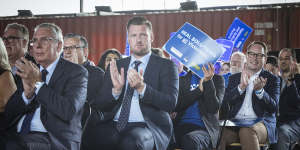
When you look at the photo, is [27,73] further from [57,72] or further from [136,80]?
[136,80]

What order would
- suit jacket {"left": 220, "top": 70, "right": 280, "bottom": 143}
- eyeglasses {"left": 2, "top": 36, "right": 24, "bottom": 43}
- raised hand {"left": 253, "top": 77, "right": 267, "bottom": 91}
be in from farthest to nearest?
suit jacket {"left": 220, "top": 70, "right": 280, "bottom": 143}
raised hand {"left": 253, "top": 77, "right": 267, "bottom": 91}
eyeglasses {"left": 2, "top": 36, "right": 24, "bottom": 43}

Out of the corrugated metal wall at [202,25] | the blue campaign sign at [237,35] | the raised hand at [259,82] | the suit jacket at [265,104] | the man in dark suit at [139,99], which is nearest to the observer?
the man in dark suit at [139,99]

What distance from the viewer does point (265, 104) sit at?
3049mm

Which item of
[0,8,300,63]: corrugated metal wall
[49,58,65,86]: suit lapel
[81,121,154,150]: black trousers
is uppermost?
[0,8,300,63]: corrugated metal wall

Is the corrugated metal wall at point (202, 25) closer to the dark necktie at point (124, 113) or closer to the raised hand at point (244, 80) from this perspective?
the raised hand at point (244, 80)

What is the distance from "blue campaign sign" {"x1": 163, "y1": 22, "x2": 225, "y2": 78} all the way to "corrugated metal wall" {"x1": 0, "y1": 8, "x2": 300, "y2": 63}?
5.46 m

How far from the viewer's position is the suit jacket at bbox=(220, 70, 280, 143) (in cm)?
308

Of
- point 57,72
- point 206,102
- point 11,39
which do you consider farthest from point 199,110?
point 11,39

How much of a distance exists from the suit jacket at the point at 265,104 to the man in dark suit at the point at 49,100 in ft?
4.77

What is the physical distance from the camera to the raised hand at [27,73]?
6.42 feet

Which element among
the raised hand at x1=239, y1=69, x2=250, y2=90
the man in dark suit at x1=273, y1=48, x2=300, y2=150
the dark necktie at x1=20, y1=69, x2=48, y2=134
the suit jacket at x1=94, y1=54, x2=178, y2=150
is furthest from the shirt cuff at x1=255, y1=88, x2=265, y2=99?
the dark necktie at x1=20, y1=69, x2=48, y2=134

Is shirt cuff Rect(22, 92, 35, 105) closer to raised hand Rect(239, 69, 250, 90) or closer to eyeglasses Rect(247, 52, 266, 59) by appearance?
raised hand Rect(239, 69, 250, 90)

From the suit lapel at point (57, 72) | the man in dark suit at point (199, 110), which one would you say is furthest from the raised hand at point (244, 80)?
the suit lapel at point (57, 72)

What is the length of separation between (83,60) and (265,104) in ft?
5.37
